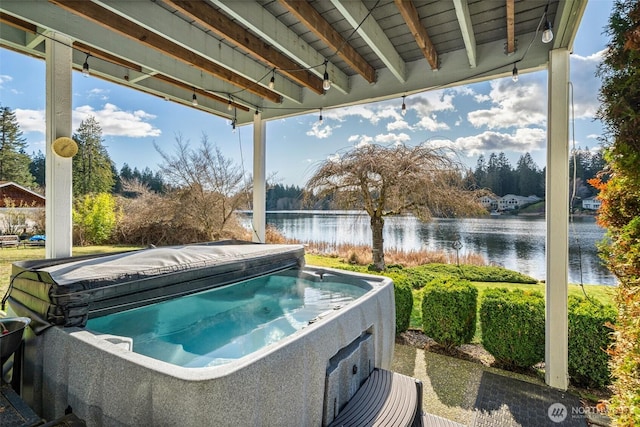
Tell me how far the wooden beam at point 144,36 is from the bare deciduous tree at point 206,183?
4340mm

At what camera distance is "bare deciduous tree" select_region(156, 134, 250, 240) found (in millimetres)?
7441

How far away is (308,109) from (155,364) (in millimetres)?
3698

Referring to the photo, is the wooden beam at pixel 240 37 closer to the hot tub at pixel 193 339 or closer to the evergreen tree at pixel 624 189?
the hot tub at pixel 193 339

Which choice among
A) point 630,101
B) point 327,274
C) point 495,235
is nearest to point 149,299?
point 327,274

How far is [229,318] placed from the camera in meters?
2.49

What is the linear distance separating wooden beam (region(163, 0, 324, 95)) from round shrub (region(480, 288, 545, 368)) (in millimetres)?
3126

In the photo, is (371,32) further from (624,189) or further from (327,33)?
(624,189)

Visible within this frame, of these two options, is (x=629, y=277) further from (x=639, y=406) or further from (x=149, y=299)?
(x=149, y=299)

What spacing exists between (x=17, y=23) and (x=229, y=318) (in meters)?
2.97

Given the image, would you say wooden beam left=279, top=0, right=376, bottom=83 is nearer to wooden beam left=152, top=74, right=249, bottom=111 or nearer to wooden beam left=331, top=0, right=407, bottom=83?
wooden beam left=331, top=0, right=407, bottom=83

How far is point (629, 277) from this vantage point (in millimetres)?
1728

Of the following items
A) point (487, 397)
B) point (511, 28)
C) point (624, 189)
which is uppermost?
point (511, 28)

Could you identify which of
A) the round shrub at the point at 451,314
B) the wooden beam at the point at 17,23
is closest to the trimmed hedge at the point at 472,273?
the round shrub at the point at 451,314

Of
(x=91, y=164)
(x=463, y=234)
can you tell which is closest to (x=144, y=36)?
(x=463, y=234)
